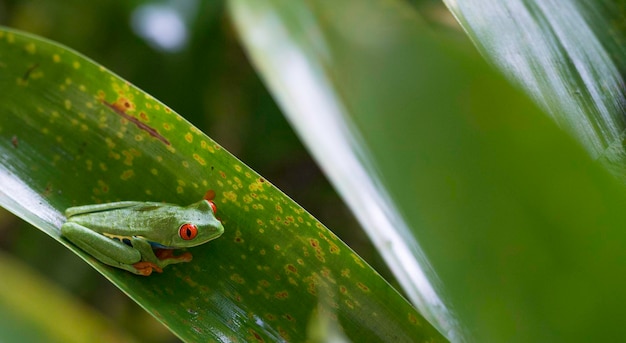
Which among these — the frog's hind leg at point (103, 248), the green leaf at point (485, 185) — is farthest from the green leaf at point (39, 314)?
the green leaf at point (485, 185)

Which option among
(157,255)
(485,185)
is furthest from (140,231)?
(485,185)

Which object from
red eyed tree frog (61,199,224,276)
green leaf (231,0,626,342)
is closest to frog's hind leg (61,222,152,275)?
red eyed tree frog (61,199,224,276)

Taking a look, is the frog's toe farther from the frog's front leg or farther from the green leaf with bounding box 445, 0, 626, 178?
the green leaf with bounding box 445, 0, 626, 178

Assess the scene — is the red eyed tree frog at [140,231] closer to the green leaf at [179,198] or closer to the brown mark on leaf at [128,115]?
the green leaf at [179,198]

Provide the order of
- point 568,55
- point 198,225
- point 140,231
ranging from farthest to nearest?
point 140,231, point 198,225, point 568,55

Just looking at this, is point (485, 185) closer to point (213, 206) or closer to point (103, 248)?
point (213, 206)
